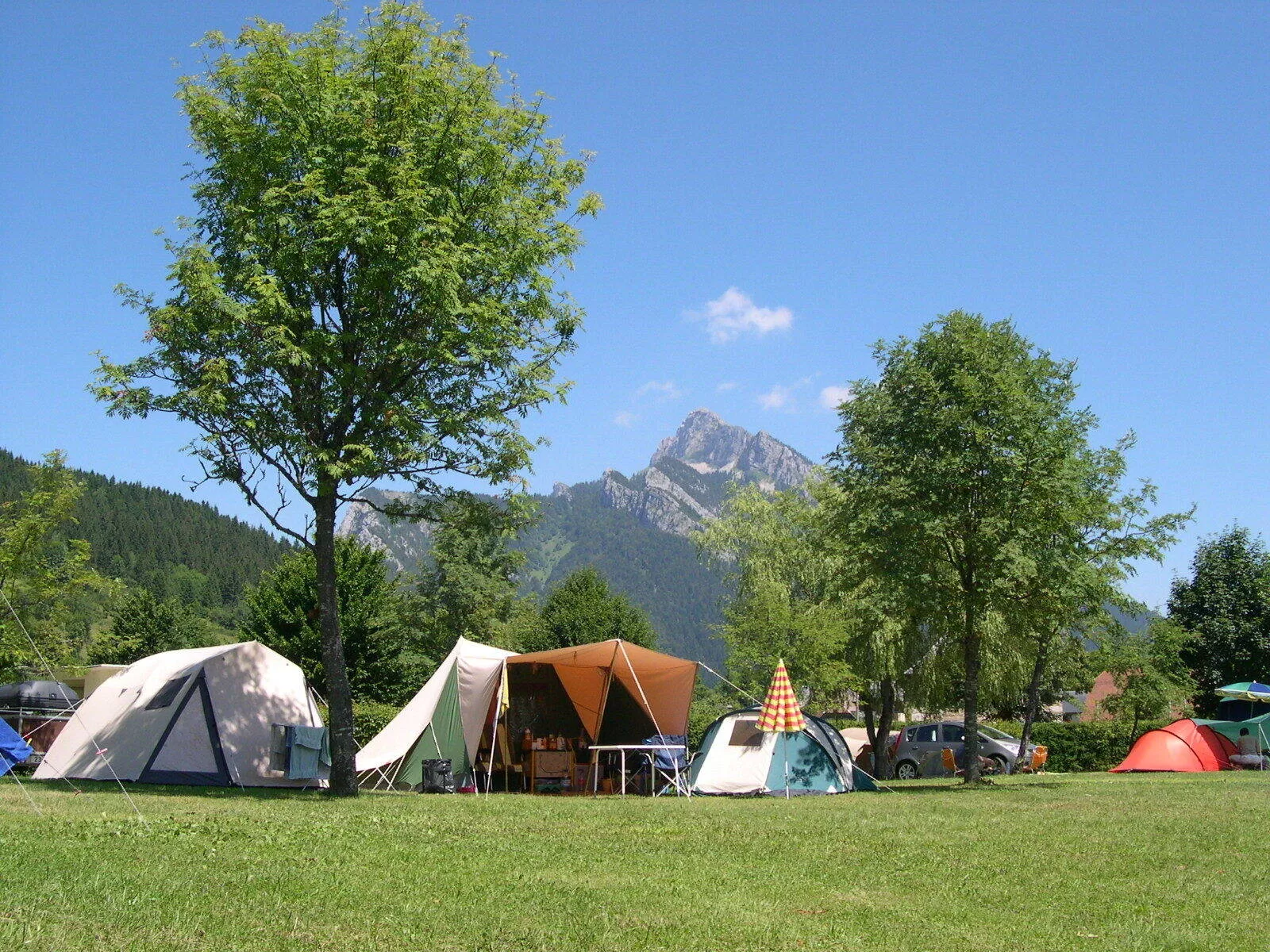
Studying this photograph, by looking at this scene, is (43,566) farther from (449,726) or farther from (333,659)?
(333,659)

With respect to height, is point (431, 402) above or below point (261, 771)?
above

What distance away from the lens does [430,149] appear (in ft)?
47.1

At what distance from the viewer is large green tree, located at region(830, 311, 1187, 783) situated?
1709cm

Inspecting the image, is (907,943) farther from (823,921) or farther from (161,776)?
(161,776)

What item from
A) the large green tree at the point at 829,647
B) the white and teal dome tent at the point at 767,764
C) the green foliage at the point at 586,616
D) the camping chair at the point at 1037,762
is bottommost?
the camping chair at the point at 1037,762

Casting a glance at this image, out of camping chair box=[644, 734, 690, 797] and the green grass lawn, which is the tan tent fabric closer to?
camping chair box=[644, 734, 690, 797]

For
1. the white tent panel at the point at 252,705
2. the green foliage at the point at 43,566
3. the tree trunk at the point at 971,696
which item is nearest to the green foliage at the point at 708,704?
the tree trunk at the point at 971,696

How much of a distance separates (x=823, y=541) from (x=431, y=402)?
888cm

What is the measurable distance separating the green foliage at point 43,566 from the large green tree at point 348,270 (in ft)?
28.3

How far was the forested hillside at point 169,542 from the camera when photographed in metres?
105

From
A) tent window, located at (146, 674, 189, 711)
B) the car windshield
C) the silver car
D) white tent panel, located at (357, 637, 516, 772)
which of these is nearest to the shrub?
white tent panel, located at (357, 637, 516, 772)

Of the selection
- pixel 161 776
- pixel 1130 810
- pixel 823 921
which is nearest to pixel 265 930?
pixel 823 921

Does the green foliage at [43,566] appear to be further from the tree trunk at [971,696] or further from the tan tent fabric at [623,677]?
the tree trunk at [971,696]

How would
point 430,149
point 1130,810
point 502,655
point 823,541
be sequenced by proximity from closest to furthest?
point 1130,810
point 430,149
point 502,655
point 823,541
